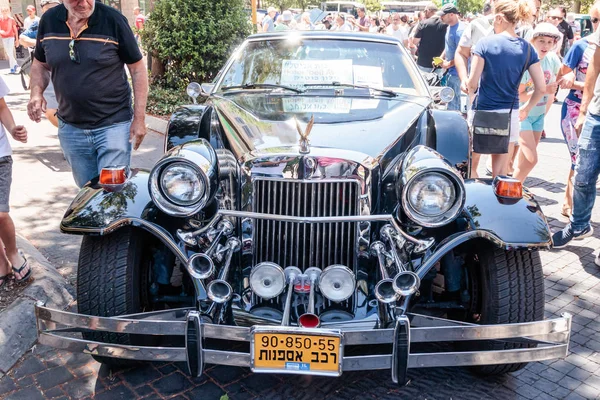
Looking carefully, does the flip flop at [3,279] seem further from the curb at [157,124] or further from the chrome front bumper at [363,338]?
the curb at [157,124]

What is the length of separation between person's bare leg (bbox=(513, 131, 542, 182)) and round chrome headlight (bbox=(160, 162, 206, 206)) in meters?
4.27

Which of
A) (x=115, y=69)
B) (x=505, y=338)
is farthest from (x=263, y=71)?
(x=505, y=338)

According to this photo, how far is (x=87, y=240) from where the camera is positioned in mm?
3070

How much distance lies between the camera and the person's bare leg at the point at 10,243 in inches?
151

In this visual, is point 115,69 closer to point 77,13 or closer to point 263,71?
point 77,13

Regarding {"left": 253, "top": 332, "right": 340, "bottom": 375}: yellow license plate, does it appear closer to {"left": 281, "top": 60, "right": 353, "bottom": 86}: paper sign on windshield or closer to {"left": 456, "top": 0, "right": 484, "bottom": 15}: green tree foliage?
{"left": 281, "top": 60, "right": 353, "bottom": 86}: paper sign on windshield

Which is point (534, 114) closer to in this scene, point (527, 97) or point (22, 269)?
point (527, 97)

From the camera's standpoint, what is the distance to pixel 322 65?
423 cm

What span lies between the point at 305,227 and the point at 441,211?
70cm

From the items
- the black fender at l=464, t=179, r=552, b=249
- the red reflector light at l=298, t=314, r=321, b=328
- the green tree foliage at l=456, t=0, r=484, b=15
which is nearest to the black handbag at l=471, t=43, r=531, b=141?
the black fender at l=464, t=179, r=552, b=249

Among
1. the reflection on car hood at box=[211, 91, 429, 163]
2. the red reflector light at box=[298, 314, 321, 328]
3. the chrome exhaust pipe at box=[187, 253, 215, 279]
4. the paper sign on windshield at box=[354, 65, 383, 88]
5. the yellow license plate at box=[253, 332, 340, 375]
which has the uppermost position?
the paper sign on windshield at box=[354, 65, 383, 88]

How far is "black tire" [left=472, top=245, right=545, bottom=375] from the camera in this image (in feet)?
9.55

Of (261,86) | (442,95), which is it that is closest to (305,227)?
(261,86)

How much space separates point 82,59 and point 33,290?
161 cm
